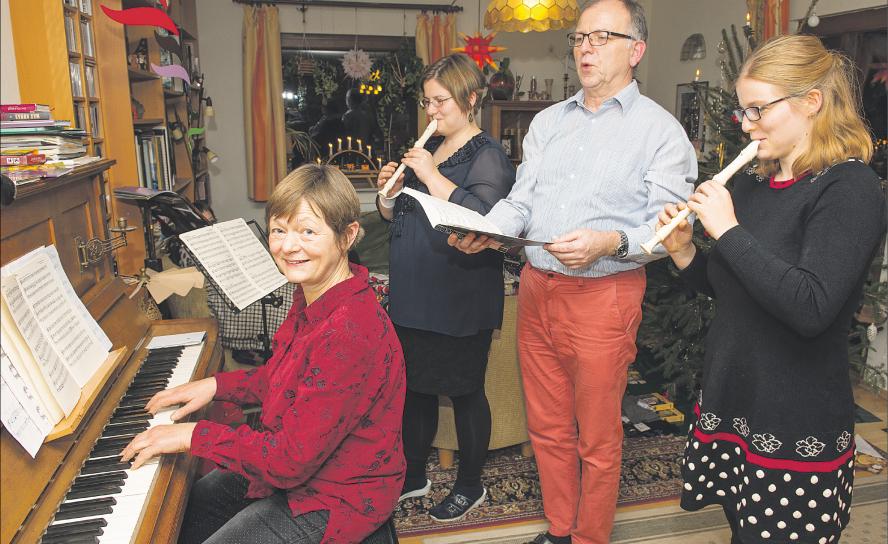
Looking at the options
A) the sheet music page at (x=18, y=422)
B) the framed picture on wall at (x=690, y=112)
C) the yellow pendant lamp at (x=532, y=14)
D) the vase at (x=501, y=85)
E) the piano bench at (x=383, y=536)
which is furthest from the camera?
→ the vase at (x=501, y=85)

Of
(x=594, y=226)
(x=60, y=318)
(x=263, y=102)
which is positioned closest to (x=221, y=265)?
(x=60, y=318)

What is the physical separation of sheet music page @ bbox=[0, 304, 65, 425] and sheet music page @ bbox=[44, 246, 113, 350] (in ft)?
0.89

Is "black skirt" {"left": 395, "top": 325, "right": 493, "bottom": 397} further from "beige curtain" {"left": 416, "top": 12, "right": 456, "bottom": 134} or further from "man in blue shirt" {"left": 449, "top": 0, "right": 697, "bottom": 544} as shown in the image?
"beige curtain" {"left": 416, "top": 12, "right": 456, "bottom": 134}

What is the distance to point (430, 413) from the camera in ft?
7.20

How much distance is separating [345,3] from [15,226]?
4.59 meters

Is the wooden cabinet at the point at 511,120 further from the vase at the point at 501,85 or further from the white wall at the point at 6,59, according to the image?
the white wall at the point at 6,59

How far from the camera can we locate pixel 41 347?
1.13 meters

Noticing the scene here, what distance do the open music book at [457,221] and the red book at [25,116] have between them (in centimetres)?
92

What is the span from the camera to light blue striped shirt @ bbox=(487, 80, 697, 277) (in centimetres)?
162

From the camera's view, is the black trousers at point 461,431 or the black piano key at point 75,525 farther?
the black trousers at point 461,431

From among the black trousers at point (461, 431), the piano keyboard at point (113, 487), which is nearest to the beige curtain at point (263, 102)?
the black trousers at point (461, 431)

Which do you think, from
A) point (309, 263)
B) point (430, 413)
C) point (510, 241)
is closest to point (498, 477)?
point (430, 413)

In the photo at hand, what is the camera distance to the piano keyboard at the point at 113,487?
3.34 feet

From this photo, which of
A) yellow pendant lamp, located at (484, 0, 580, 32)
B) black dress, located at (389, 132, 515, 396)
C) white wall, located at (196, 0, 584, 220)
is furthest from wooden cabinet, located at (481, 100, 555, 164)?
black dress, located at (389, 132, 515, 396)
